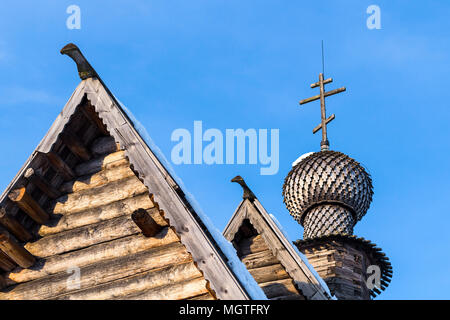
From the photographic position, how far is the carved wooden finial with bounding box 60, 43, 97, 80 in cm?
752

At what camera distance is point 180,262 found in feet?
23.2

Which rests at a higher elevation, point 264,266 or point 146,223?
point 264,266

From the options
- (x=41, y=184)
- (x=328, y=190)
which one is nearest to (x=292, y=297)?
(x=41, y=184)

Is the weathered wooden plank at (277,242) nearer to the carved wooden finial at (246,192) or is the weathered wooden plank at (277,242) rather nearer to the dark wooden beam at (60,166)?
the carved wooden finial at (246,192)

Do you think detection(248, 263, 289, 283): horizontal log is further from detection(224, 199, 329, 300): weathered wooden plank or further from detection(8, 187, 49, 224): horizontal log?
detection(8, 187, 49, 224): horizontal log

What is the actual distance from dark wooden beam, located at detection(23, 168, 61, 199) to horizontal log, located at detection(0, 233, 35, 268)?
647 millimetres

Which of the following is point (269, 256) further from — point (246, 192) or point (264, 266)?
point (246, 192)

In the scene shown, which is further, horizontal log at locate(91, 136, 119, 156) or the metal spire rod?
the metal spire rod

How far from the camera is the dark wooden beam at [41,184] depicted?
7.73 meters

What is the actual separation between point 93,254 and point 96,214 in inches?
19.2

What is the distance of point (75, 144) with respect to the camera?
26.4ft

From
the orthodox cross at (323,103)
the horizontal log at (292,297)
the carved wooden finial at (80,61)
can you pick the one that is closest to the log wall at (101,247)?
the carved wooden finial at (80,61)

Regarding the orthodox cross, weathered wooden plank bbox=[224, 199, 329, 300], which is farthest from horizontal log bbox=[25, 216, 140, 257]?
the orthodox cross
